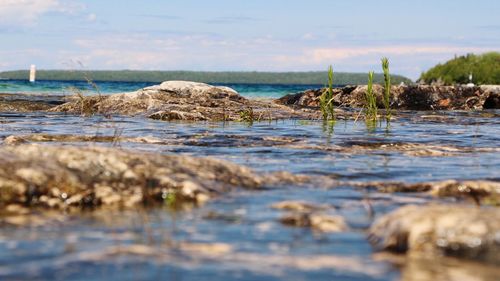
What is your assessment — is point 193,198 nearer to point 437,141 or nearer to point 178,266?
point 178,266

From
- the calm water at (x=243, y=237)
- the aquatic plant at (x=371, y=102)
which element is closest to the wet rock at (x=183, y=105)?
the aquatic plant at (x=371, y=102)

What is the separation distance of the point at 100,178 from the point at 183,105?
15.9 meters

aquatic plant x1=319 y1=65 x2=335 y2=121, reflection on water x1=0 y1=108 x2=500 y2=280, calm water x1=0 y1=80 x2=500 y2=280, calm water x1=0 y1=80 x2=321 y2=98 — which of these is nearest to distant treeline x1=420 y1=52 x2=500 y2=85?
calm water x1=0 y1=80 x2=321 y2=98

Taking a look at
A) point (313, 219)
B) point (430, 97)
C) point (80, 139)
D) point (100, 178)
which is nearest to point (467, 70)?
point (430, 97)

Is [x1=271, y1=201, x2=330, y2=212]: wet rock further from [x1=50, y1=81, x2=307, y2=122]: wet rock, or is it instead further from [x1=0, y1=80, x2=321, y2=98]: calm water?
[x1=50, y1=81, x2=307, y2=122]: wet rock

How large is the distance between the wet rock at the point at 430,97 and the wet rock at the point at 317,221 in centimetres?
2399

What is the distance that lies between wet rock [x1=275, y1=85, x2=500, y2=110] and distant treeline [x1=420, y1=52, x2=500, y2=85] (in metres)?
64.9

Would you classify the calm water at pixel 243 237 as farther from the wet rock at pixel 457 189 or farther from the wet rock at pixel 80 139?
the wet rock at pixel 80 139

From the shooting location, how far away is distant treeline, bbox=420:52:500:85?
9524 centimetres

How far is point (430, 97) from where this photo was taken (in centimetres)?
2984

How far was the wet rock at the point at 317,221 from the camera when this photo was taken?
518 centimetres

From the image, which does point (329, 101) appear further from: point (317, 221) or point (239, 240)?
point (239, 240)

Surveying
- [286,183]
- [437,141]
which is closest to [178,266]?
[286,183]

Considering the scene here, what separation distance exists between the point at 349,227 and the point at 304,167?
360cm
